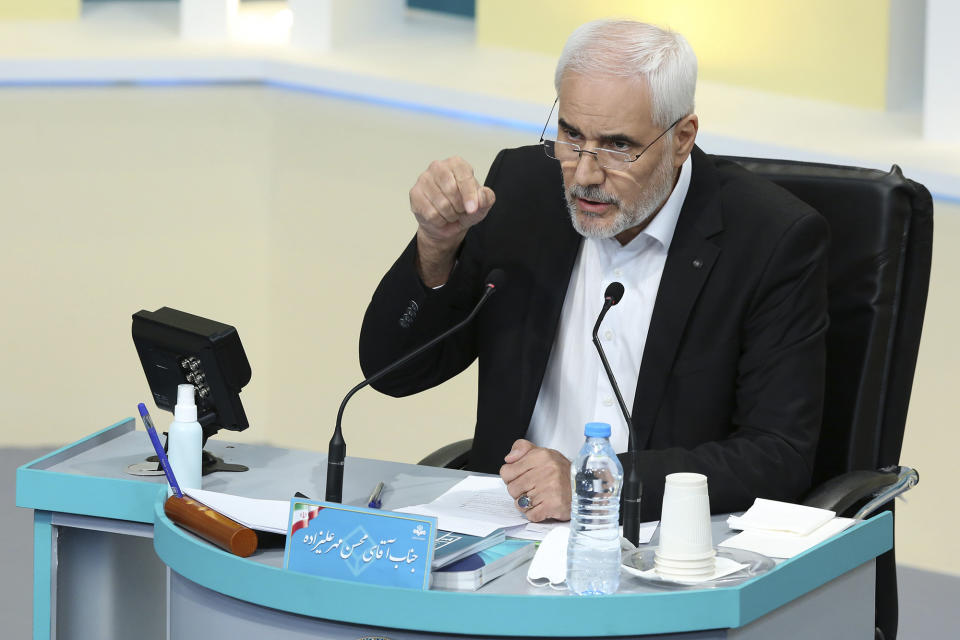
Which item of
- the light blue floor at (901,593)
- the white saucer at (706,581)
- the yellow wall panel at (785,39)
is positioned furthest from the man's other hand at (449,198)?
the yellow wall panel at (785,39)

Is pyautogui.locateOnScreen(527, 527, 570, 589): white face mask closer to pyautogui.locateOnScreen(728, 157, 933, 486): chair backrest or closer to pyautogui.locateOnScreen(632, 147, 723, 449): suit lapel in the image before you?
pyautogui.locateOnScreen(632, 147, 723, 449): suit lapel

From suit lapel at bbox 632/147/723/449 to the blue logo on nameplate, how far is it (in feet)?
2.10

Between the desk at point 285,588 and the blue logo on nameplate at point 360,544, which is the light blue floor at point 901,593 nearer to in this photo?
the desk at point 285,588

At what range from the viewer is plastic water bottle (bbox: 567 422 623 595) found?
1.65 metres

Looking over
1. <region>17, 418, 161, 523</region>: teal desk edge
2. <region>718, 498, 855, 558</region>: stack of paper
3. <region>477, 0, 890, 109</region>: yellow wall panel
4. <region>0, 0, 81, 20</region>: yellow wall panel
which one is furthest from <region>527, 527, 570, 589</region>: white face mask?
<region>0, 0, 81, 20</region>: yellow wall panel

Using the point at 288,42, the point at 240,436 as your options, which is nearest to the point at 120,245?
the point at 240,436

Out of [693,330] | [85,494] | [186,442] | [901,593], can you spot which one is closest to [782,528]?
[693,330]

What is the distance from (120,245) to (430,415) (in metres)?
1.60

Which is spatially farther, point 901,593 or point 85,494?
point 901,593

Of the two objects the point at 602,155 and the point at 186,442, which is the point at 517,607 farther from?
the point at 602,155

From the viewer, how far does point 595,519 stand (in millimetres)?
1712

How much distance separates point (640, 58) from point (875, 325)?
1.79 feet

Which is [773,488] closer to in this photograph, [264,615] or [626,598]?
[626,598]

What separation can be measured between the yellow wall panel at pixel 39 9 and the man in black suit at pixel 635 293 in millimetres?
6843
